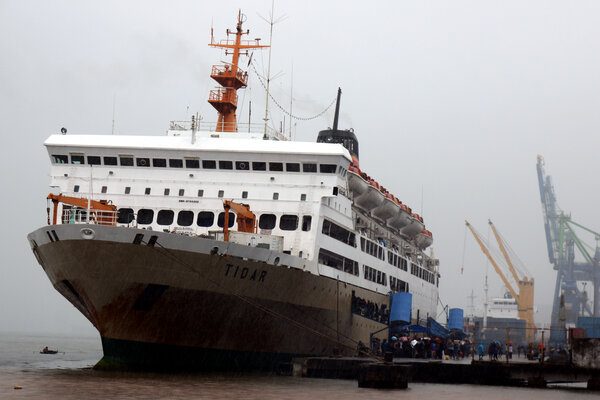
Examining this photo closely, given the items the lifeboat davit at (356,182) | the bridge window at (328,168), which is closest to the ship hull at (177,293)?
the bridge window at (328,168)

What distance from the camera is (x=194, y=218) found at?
102ft

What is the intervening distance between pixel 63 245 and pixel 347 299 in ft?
44.5

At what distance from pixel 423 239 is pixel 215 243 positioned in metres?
28.7

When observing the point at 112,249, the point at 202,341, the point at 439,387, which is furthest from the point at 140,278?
the point at 439,387

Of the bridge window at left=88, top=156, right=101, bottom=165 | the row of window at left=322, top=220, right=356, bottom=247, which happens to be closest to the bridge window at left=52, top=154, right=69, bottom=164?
the bridge window at left=88, top=156, right=101, bottom=165

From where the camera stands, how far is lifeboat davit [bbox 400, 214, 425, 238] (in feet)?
157

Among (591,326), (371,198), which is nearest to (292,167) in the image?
(371,198)

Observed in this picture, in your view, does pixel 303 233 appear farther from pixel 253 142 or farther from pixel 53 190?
pixel 53 190

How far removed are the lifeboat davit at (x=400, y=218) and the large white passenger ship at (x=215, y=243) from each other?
4.45 metres

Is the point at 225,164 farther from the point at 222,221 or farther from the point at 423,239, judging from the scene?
the point at 423,239

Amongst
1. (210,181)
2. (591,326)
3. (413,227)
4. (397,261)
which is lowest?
(591,326)

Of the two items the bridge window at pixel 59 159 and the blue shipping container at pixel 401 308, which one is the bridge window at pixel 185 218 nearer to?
the bridge window at pixel 59 159

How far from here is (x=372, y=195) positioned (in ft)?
128

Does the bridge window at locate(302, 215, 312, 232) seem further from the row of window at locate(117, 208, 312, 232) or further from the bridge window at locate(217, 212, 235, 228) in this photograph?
the bridge window at locate(217, 212, 235, 228)
